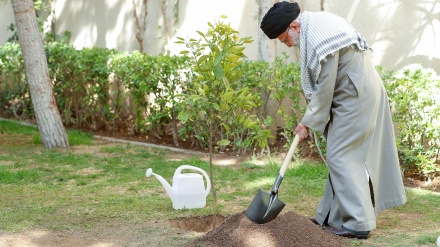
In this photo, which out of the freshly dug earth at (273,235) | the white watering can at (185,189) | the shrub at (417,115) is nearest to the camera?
the freshly dug earth at (273,235)

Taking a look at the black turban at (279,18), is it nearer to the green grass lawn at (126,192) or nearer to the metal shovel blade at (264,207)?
the metal shovel blade at (264,207)

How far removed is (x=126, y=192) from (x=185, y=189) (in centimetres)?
104

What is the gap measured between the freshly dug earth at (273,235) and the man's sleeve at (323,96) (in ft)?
2.22

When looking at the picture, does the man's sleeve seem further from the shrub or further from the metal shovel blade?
the shrub

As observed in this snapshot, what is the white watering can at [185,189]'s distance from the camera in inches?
238

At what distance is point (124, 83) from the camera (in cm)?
1000

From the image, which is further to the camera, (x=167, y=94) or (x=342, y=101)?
(x=167, y=94)

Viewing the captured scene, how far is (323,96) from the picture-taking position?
508 centimetres

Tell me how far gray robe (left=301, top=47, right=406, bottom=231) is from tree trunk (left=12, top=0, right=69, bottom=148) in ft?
15.4

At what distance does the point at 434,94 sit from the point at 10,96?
7532 mm

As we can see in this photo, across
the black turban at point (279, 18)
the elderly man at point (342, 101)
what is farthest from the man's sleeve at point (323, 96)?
the black turban at point (279, 18)

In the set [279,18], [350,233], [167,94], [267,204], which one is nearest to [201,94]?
[279,18]

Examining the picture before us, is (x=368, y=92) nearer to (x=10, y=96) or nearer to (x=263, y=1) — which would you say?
(x=263, y=1)

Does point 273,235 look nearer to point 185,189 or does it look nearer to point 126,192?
point 185,189
